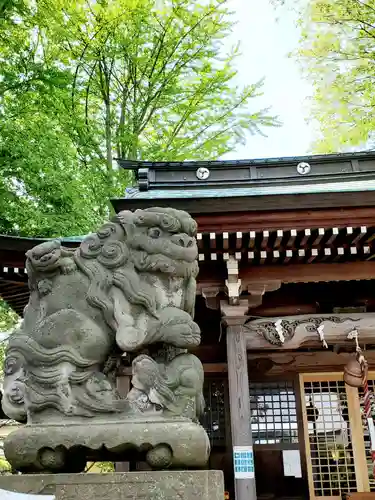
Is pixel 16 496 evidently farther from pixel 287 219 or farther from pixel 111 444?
pixel 287 219

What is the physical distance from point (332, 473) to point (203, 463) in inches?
240

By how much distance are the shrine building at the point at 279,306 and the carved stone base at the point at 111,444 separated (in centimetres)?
324

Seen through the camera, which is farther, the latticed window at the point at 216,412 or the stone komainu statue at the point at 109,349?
the latticed window at the point at 216,412

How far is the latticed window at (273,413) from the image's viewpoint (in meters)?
7.77

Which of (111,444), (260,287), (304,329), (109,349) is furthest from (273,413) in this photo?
(111,444)

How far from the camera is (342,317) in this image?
6152mm

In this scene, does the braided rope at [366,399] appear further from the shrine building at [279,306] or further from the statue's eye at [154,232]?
the statue's eye at [154,232]

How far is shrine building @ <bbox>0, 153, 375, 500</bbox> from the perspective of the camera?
17.8ft

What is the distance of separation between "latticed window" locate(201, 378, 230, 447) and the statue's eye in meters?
5.44

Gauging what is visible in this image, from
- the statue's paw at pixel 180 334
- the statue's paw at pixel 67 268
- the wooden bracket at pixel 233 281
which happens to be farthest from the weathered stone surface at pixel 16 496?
the wooden bracket at pixel 233 281

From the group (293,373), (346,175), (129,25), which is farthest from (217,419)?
(129,25)

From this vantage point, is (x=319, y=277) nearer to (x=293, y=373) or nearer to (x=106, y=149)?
(x=293, y=373)

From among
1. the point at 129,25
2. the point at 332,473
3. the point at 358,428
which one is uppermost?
the point at 129,25

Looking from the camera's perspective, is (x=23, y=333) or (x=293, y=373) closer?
(x=23, y=333)
